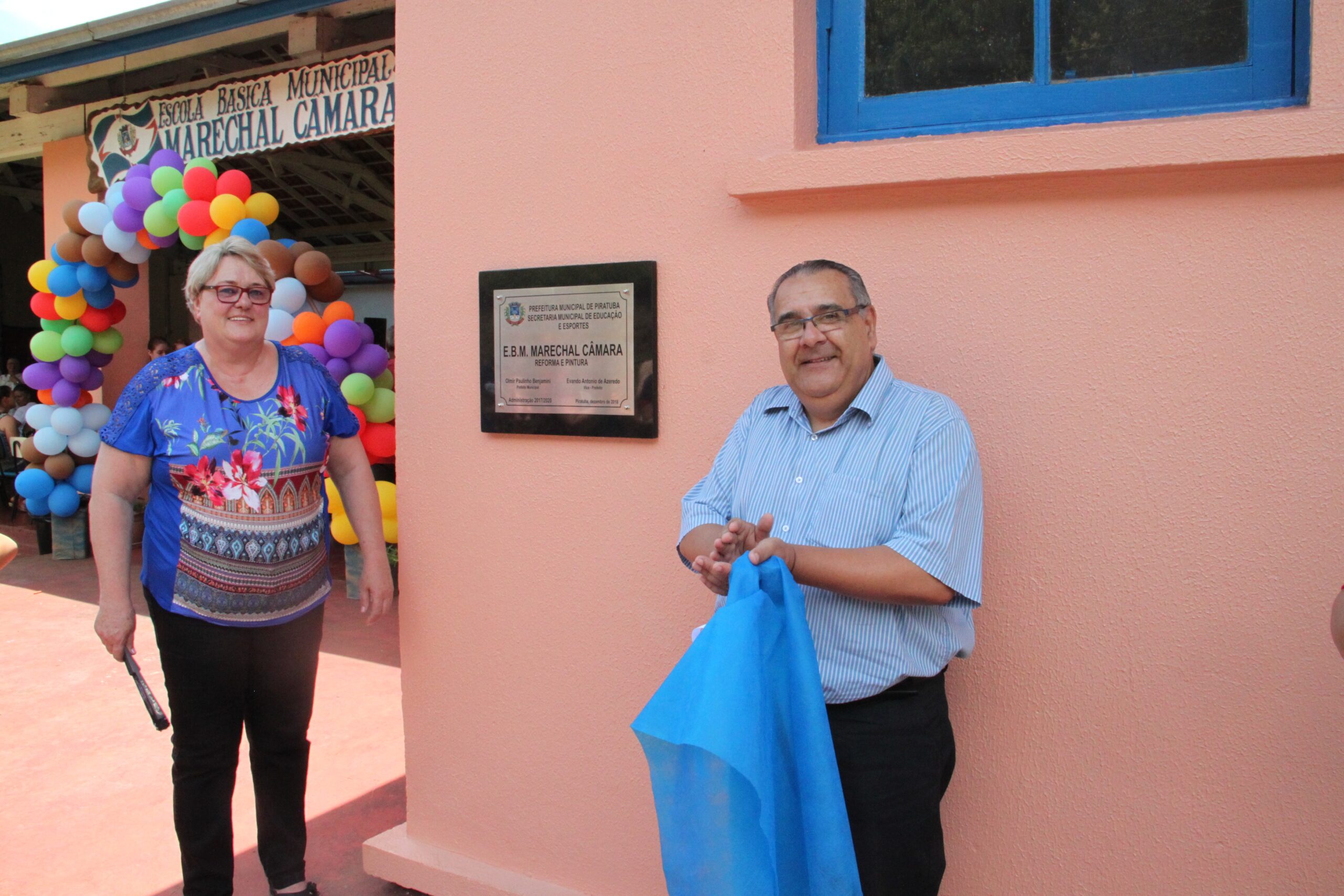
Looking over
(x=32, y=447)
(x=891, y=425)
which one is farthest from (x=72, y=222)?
(x=891, y=425)

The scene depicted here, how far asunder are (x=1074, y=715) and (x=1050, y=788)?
0.18m

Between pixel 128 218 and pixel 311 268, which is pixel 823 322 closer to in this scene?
pixel 311 268

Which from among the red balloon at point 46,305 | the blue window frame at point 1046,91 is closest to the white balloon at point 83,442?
the red balloon at point 46,305

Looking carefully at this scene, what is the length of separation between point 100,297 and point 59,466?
1.52 m

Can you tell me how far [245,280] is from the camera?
8.14 ft

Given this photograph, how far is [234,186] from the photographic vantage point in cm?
557

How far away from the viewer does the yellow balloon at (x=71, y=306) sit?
679 cm

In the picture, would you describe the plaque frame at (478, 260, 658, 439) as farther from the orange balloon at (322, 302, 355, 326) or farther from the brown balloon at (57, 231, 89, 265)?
the brown balloon at (57, 231, 89, 265)

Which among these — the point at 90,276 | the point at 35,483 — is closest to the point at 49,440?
the point at 35,483

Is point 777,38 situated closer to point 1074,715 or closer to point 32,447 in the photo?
point 1074,715

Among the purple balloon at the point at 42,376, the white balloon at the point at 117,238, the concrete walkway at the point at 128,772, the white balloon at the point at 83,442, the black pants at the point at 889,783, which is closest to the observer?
the black pants at the point at 889,783

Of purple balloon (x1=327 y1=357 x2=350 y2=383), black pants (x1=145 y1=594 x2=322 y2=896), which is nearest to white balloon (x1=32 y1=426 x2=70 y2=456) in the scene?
purple balloon (x1=327 y1=357 x2=350 y2=383)

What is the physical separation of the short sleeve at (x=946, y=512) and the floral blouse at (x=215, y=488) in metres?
1.63

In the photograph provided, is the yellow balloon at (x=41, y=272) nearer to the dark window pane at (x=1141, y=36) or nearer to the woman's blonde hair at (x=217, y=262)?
the woman's blonde hair at (x=217, y=262)
